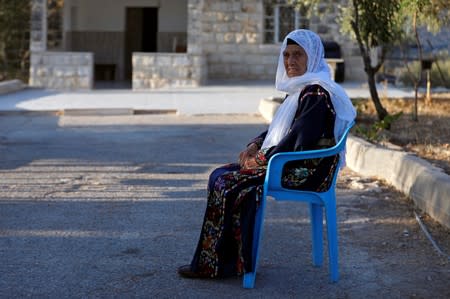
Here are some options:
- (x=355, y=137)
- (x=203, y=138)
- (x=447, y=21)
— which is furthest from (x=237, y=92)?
(x=355, y=137)

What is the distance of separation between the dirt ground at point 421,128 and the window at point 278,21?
880 cm

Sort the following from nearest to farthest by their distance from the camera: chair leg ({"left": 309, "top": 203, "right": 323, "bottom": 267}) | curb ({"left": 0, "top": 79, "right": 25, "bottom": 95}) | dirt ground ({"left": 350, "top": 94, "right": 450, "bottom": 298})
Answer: chair leg ({"left": 309, "top": 203, "right": 323, "bottom": 267}) → dirt ground ({"left": 350, "top": 94, "right": 450, "bottom": 298}) → curb ({"left": 0, "top": 79, "right": 25, "bottom": 95})

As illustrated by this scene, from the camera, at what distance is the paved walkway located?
1655 cm

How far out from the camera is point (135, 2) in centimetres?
2638

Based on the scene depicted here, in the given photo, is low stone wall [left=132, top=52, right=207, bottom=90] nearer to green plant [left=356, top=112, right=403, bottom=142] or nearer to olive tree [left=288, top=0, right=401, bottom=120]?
olive tree [left=288, top=0, right=401, bottom=120]

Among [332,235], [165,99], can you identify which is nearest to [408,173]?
[332,235]

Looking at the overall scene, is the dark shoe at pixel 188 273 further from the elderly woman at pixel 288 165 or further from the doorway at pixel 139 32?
the doorway at pixel 139 32

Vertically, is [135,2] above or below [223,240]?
above

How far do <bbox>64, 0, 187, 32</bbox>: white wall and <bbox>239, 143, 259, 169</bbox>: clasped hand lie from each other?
21184 millimetres

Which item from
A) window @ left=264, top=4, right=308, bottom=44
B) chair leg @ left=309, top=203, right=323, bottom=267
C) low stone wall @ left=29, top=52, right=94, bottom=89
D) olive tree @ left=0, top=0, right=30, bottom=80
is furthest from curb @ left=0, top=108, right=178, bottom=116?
chair leg @ left=309, top=203, right=323, bottom=267

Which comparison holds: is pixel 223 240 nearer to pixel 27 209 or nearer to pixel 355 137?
pixel 27 209

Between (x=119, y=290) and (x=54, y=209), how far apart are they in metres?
2.40

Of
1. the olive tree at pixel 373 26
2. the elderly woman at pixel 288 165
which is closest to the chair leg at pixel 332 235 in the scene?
the elderly woman at pixel 288 165

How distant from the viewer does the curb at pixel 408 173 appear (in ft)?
20.7
